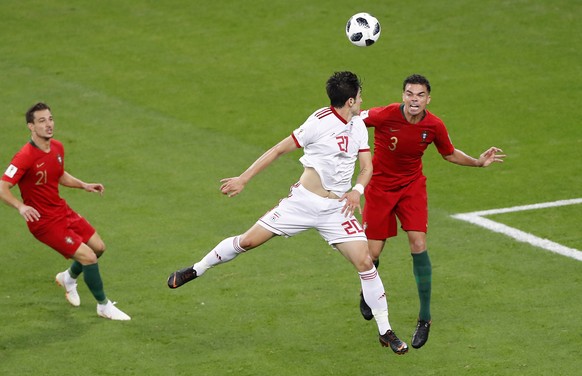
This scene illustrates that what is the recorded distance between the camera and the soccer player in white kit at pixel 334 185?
11977mm

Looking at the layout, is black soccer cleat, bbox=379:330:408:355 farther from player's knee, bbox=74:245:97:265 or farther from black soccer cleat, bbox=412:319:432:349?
player's knee, bbox=74:245:97:265

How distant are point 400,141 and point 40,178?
13.7 ft

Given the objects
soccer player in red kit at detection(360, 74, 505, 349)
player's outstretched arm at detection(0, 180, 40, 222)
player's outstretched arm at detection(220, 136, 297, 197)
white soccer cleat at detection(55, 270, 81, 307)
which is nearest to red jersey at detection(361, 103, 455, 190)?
soccer player in red kit at detection(360, 74, 505, 349)

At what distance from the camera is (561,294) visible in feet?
46.7

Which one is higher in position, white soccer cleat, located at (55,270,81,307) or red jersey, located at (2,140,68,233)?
red jersey, located at (2,140,68,233)

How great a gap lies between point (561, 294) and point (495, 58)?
36.0 feet

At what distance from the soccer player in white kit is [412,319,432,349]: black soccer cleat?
516 millimetres

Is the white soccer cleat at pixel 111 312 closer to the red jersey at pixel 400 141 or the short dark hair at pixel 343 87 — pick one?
the red jersey at pixel 400 141

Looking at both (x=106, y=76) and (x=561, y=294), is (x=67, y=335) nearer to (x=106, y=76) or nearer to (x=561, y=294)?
(x=561, y=294)

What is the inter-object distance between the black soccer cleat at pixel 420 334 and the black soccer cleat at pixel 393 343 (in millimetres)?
468

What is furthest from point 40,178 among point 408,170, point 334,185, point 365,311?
point 408,170

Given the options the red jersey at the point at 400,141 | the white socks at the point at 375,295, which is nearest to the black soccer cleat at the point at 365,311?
the white socks at the point at 375,295

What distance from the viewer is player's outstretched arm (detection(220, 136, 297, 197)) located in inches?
460

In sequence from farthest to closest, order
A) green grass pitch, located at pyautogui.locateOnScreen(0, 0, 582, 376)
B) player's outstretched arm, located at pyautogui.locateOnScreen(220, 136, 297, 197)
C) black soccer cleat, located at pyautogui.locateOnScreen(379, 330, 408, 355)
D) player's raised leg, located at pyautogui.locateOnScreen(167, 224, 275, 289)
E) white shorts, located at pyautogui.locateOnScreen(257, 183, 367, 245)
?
green grass pitch, located at pyautogui.locateOnScreen(0, 0, 582, 376) → player's raised leg, located at pyautogui.locateOnScreen(167, 224, 275, 289) → white shorts, located at pyautogui.locateOnScreen(257, 183, 367, 245) → black soccer cleat, located at pyautogui.locateOnScreen(379, 330, 408, 355) → player's outstretched arm, located at pyautogui.locateOnScreen(220, 136, 297, 197)
